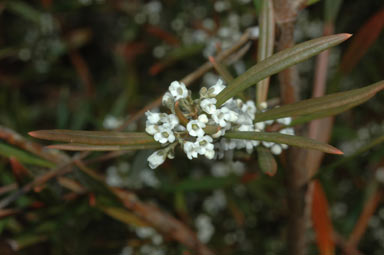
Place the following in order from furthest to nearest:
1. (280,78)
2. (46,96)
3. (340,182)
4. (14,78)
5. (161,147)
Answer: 1. (46,96)
2. (14,78)
3. (340,182)
4. (280,78)
5. (161,147)

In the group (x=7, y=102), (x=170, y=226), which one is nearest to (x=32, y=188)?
(x=170, y=226)

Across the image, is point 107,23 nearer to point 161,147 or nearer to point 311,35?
point 311,35

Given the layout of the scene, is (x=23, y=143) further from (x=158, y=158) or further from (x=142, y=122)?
(x=142, y=122)

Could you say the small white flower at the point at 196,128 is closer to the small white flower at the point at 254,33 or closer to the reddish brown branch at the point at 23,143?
the small white flower at the point at 254,33

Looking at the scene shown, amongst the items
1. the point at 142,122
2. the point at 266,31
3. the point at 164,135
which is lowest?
the point at 164,135

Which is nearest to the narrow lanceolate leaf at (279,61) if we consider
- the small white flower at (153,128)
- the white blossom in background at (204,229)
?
the small white flower at (153,128)

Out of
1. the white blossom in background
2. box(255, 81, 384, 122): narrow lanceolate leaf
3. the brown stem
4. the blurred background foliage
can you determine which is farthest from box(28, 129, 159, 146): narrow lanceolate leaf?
the white blossom in background

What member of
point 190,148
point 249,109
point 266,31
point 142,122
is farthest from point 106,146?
point 142,122
